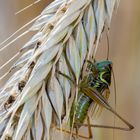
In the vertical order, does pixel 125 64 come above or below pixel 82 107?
above

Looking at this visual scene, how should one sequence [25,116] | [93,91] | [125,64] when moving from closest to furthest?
[25,116]
[93,91]
[125,64]

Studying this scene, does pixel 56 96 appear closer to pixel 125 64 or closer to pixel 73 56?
pixel 73 56

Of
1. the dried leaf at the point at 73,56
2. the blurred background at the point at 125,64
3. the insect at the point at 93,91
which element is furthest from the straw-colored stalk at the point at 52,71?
the blurred background at the point at 125,64

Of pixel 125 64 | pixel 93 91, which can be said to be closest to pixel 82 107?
pixel 93 91

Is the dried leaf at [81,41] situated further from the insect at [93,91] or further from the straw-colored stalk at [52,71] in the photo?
the insect at [93,91]

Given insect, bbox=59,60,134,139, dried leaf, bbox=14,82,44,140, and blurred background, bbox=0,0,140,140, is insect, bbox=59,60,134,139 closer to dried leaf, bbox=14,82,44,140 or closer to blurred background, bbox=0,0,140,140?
blurred background, bbox=0,0,140,140

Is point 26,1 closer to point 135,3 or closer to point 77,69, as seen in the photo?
point 135,3
